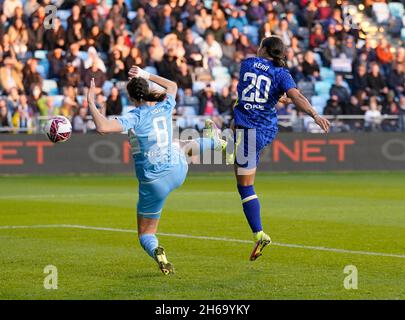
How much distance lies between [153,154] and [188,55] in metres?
19.3

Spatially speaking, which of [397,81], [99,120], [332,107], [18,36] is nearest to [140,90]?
[99,120]

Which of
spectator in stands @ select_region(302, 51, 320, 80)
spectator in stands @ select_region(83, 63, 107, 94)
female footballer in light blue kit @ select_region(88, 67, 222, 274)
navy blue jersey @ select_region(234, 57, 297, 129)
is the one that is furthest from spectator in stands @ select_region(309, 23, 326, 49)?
female footballer in light blue kit @ select_region(88, 67, 222, 274)

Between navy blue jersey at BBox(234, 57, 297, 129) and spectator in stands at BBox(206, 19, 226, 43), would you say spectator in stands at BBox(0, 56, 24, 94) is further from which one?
navy blue jersey at BBox(234, 57, 297, 129)

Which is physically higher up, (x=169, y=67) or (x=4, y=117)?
(x=169, y=67)

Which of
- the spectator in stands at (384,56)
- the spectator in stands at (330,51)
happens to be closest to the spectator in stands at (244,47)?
the spectator in stands at (330,51)

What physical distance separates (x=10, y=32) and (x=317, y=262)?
1819 cm

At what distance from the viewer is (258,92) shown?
38.8 ft

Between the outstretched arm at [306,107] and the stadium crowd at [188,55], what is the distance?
630 inches

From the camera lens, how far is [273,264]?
37.2 ft

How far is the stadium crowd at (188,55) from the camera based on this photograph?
27.4 m

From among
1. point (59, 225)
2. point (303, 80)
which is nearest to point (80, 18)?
point (303, 80)

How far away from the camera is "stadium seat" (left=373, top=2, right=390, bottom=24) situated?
1331 inches

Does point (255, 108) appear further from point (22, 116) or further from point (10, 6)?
point (10, 6)

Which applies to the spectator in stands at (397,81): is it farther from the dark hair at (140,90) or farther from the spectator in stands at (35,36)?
the dark hair at (140,90)
